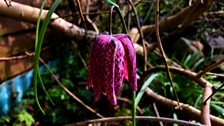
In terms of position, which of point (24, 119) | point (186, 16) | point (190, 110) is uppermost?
point (186, 16)

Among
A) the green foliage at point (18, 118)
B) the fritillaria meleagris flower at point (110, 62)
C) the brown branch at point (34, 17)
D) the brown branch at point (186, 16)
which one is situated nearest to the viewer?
the fritillaria meleagris flower at point (110, 62)

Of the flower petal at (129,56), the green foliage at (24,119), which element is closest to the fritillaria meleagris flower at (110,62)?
the flower petal at (129,56)

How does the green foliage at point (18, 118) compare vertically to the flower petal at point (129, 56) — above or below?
below

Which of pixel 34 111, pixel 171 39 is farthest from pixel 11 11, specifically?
pixel 171 39

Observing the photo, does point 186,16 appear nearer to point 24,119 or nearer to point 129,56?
point 24,119

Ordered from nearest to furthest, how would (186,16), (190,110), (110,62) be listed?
(110,62) → (190,110) → (186,16)

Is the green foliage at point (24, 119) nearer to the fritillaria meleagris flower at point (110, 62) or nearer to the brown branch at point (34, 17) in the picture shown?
the brown branch at point (34, 17)

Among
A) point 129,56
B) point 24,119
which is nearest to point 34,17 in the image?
point 129,56

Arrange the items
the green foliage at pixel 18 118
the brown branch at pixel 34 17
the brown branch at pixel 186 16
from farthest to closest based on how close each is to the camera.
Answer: the green foliage at pixel 18 118 → the brown branch at pixel 186 16 → the brown branch at pixel 34 17
